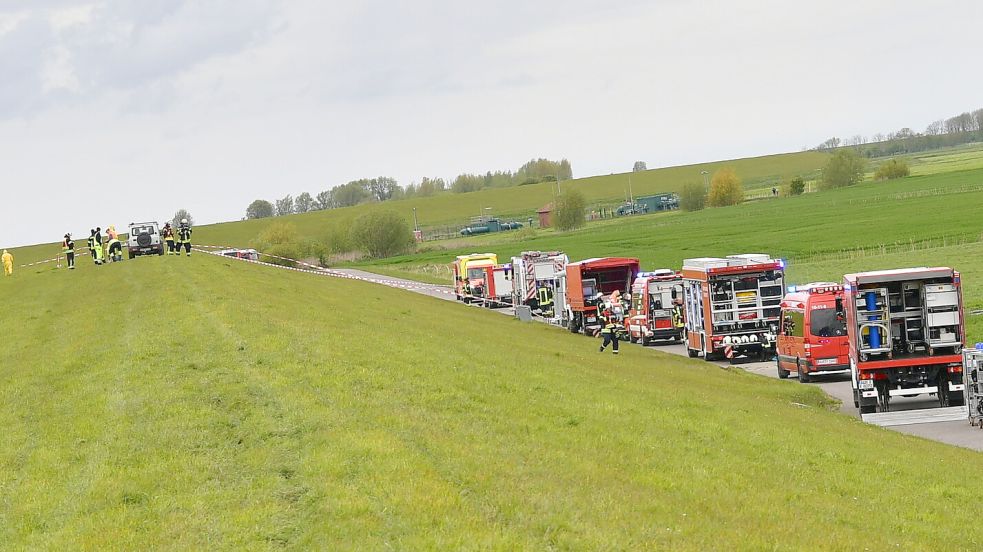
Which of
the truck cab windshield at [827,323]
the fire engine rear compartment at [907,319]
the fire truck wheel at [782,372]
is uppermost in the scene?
the fire engine rear compartment at [907,319]

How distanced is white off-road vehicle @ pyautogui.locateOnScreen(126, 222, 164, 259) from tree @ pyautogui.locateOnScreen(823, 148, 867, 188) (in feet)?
415

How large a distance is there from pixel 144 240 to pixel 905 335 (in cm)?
4251

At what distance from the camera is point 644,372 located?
28375 mm

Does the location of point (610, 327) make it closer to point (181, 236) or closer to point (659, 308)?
point (659, 308)

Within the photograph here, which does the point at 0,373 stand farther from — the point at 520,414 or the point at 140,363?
the point at 520,414

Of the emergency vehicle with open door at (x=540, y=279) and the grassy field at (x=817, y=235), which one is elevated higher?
the emergency vehicle with open door at (x=540, y=279)

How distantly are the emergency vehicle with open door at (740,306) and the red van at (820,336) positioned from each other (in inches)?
211

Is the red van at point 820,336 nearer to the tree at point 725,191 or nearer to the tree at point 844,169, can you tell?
the tree at point 844,169

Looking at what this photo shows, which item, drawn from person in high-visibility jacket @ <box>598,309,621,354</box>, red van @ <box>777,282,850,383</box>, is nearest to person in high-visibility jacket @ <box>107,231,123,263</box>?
person in high-visibility jacket @ <box>598,309,621,354</box>

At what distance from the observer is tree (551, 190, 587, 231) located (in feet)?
548

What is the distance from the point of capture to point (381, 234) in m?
146

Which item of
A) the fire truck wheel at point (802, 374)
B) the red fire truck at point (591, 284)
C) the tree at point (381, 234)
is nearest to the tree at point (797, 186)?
the tree at point (381, 234)

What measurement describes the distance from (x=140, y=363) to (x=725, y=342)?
20345mm

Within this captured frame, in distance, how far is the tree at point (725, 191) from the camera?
17250 cm
